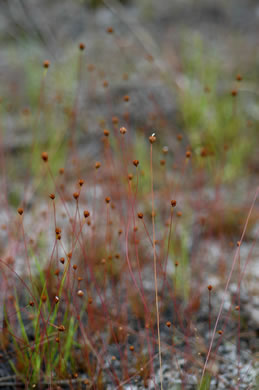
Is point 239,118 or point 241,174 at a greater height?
point 239,118

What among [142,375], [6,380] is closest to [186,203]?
[142,375]

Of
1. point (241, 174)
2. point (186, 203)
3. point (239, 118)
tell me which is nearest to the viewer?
point (186, 203)

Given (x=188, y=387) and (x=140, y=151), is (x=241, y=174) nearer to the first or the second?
(x=140, y=151)

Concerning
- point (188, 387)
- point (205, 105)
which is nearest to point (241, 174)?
point (205, 105)

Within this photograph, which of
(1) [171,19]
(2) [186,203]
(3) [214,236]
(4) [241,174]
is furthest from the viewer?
(1) [171,19]

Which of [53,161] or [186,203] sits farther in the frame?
[53,161]

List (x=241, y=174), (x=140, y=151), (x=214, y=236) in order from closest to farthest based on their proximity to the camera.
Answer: (x=214, y=236) < (x=140, y=151) < (x=241, y=174)

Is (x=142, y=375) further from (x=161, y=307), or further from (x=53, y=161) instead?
(x=53, y=161)

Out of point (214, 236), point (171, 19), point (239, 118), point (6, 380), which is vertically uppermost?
point (171, 19)

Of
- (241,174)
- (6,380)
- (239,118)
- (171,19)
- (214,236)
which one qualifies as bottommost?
(6,380)
